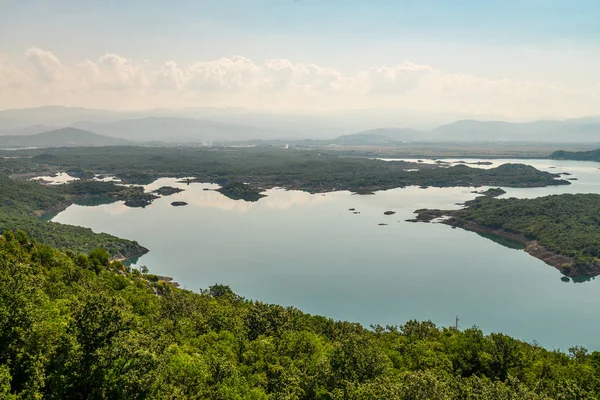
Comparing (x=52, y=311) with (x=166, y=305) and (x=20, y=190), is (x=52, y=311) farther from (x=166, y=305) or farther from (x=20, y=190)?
(x=20, y=190)

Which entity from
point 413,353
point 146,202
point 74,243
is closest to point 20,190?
point 146,202

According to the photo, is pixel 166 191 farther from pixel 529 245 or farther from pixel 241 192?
pixel 529 245

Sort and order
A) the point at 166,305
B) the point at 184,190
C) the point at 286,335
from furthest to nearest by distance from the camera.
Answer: the point at 184,190
the point at 166,305
the point at 286,335

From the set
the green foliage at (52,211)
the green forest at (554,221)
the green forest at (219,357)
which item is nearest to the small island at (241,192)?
the green foliage at (52,211)

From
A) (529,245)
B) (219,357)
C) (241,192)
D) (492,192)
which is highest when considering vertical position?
(219,357)

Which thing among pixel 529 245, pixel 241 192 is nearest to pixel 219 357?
pixel 529 245

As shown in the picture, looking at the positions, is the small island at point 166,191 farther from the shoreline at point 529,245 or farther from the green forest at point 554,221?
the green forest at point 554,221

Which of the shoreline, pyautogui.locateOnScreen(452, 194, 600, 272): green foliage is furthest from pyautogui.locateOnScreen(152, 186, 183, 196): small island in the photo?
pyautogui.locateOnScreen(452, 194, 600, 272): green foliage

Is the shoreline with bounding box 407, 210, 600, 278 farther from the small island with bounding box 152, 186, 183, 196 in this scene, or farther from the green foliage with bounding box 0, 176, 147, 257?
the small island with bounding box 152, 186, 183, 196
